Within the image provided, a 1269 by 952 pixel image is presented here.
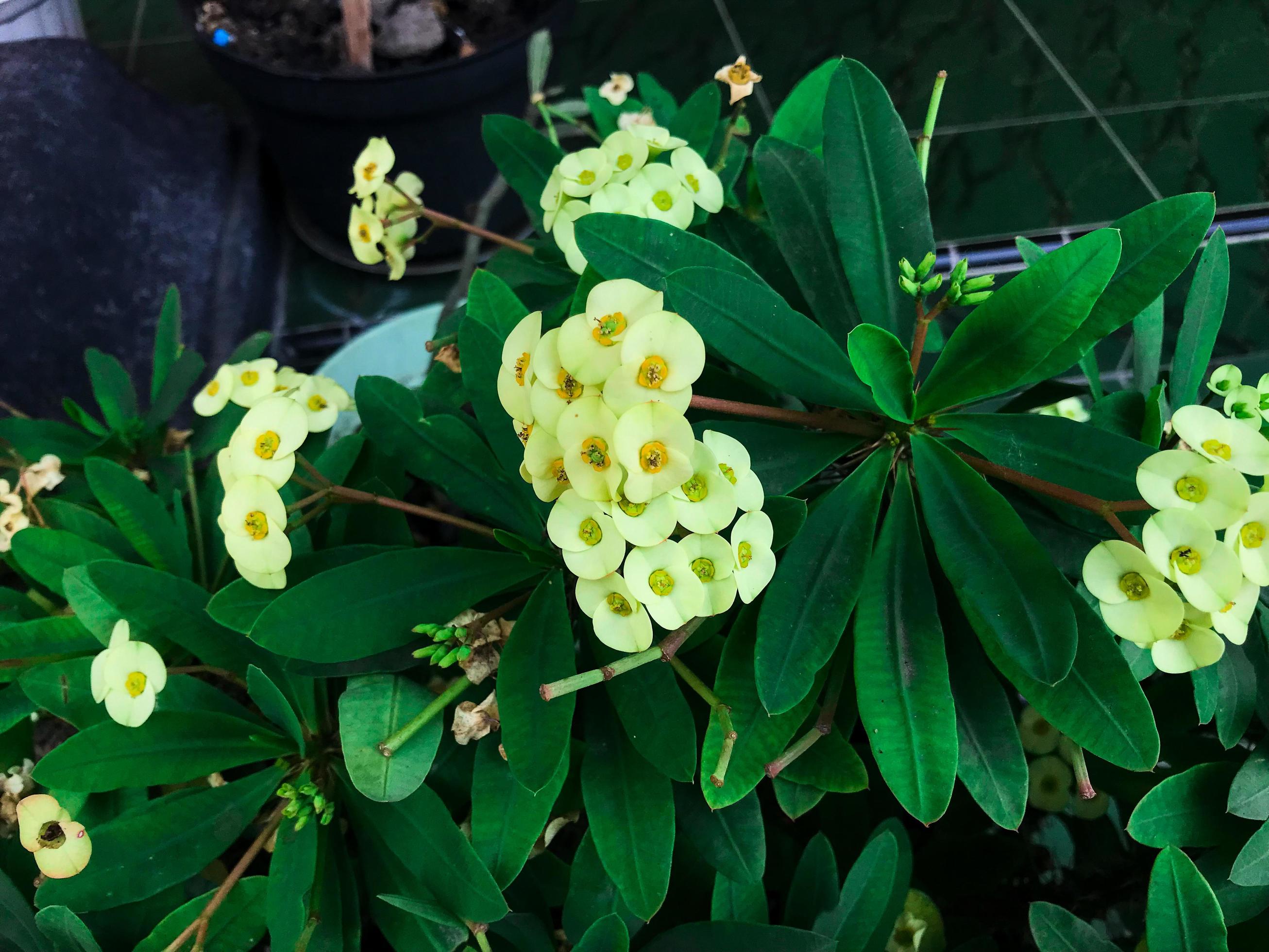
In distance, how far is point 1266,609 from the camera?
0.80 metres

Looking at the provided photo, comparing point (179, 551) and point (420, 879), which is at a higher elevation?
point (179, 551)

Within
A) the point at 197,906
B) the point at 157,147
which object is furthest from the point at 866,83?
the point at 157,147

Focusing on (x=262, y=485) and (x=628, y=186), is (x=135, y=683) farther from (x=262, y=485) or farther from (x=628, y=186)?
(x=628, y=186)

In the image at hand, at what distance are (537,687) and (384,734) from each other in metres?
0.14

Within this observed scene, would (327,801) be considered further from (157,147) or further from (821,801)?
(157,147)

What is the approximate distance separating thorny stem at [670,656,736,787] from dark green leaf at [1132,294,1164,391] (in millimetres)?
486

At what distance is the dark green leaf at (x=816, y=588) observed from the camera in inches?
26.7

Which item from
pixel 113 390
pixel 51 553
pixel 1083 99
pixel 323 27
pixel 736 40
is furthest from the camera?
pixel 736 40

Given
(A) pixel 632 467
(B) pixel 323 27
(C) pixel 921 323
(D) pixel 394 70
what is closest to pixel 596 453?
(A) pixel 632 467

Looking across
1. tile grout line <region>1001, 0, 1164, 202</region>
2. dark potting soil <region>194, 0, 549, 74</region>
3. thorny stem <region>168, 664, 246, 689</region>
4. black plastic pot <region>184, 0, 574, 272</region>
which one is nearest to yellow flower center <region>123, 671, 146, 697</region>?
thorny stem <region>168, 664, 246, 689</region>

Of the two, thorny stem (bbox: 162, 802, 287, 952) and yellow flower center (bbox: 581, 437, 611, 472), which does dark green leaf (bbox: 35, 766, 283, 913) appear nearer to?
thorny stem (bbox: 162, 802, 287, 952)

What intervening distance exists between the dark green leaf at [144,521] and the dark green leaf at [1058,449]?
2.54ft

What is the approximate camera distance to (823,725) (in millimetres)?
751

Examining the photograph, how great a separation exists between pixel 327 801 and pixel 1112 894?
848mm
